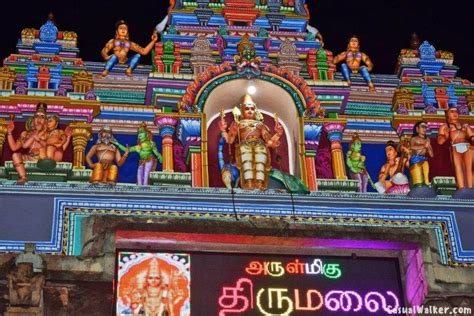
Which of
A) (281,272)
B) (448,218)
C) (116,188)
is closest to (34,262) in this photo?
(116,188)

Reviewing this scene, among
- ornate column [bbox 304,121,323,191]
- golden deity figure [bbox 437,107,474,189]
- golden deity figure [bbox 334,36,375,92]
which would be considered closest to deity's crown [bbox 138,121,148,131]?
ornate column [bbox 304,121,323,191]

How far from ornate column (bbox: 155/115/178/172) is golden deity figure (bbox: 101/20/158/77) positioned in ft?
4.71

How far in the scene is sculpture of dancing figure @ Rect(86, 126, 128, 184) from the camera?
69.3ft

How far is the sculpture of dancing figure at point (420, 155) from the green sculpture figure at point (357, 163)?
1.01 m

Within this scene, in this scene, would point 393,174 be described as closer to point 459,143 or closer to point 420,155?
point 420,155

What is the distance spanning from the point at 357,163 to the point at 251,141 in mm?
2323

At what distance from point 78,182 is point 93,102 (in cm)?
191

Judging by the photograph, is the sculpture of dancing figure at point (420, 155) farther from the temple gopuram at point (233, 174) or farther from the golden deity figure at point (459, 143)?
the golden deity figure at point (459, 143)

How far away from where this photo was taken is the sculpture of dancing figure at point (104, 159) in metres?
21.1

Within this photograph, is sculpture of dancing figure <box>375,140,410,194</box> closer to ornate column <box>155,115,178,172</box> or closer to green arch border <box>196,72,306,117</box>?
green arch border <box>196,72,306,117</box>

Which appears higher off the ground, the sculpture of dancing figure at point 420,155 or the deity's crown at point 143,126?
the deity's crown at point 143,126

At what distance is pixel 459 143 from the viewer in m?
21.8

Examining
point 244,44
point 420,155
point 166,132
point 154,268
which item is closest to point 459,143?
point 420,155
